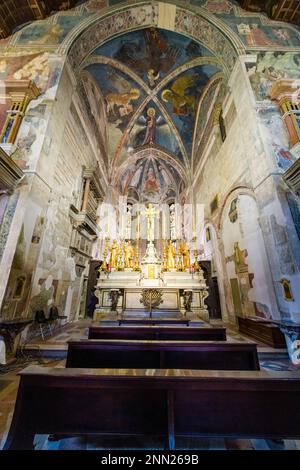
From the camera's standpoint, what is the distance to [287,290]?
4543 mm

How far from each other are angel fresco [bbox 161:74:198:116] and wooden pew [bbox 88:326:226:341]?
42.0ft

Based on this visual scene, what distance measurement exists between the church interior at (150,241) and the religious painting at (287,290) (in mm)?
84

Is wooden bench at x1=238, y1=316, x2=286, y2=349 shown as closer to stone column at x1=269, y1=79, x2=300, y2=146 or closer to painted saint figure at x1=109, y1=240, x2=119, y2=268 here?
painted saint figure at x1=109, y1=240, x2=119, y2=268

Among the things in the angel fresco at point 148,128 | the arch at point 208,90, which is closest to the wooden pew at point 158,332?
the arch at point 208,90

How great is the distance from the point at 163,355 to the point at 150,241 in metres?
5.48

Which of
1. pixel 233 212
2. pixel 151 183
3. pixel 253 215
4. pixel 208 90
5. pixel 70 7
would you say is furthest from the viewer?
pixel 151 183

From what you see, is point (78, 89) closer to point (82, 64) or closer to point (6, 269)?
point (82, 64)

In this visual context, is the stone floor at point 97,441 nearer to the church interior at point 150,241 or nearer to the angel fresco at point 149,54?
the church interior at point 150,241

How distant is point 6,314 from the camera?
436 cm

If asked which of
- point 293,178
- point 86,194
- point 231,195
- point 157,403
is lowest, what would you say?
point 157,403

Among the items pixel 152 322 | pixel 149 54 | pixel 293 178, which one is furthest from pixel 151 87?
pixel 152 322

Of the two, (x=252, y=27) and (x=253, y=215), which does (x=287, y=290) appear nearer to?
(x=253, y=215)

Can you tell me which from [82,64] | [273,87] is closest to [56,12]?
[82,64]
